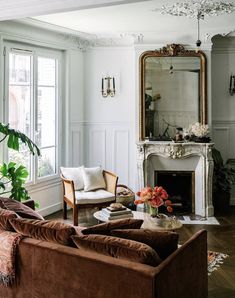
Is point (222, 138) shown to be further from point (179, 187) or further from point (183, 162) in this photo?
point (179, 187)

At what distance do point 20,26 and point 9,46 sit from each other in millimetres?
341

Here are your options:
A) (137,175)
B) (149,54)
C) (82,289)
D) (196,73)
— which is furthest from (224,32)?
(82,289)

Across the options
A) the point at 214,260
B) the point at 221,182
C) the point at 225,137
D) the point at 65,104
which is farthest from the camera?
the point at 225,137

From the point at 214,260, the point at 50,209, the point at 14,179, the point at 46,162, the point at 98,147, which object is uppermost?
the point at 98,147

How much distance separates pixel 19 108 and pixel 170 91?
239 centimetres

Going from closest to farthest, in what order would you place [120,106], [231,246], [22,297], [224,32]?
[22,297], [231,246], [224,32], [120,106]

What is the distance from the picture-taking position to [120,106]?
680 cm

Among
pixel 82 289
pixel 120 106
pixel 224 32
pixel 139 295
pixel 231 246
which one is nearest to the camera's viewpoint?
pixel 139 295

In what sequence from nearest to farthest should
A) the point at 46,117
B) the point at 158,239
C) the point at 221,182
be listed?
the point at 158,239 < the point at 46,117 < the point at 221,182

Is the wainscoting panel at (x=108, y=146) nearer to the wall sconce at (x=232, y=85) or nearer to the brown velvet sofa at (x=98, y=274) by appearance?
the wall sconce at (x=232, y=85)

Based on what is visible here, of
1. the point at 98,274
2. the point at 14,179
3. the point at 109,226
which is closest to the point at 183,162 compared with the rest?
the point at 14,179

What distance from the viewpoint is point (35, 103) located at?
5.96 m

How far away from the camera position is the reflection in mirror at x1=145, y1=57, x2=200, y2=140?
640 cm

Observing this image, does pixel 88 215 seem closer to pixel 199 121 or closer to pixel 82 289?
pixel 199 121
